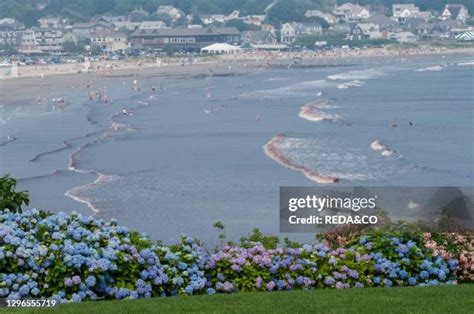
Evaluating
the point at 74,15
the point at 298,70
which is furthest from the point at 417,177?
the point at 74,15

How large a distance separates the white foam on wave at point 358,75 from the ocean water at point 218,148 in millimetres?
14592

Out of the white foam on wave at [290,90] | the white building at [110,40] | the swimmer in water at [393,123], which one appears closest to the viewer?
the swimmer in water at [393,123]

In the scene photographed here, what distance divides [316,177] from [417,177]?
3.09 m

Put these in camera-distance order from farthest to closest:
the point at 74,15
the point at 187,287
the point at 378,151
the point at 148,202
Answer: the point at 74,15, the point at 378,151, the point at 148,202, the point at 187,287

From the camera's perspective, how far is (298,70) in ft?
363

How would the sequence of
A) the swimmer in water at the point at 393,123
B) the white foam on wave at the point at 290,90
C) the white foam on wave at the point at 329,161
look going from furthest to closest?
the white foam on wave at the point at 290,90, the swimmer in water at the point at 393,123, the white foam on wave at the point at 329,161

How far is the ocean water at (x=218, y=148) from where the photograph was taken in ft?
88.2

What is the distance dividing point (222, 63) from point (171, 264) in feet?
393

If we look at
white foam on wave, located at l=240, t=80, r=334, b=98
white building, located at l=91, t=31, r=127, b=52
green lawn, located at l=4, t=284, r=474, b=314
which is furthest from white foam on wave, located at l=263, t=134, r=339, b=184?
white building, located at l=91, t=31, r=127, b=52

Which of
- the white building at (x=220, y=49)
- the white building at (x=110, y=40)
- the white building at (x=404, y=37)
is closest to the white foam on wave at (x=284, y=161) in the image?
the white building at (x=220, y=49)

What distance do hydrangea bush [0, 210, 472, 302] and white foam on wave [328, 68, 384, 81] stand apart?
77277 millimetres

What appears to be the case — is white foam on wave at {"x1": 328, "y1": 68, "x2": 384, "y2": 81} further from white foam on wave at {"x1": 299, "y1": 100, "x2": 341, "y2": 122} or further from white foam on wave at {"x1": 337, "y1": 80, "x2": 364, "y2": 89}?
white foam on wave at {"x1": 299, "y1": 100, "x2": 341, "y2": 122}

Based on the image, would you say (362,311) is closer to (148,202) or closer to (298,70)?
(148,202)

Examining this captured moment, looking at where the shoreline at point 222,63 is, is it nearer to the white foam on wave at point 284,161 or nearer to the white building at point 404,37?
the white building at point 404,37
